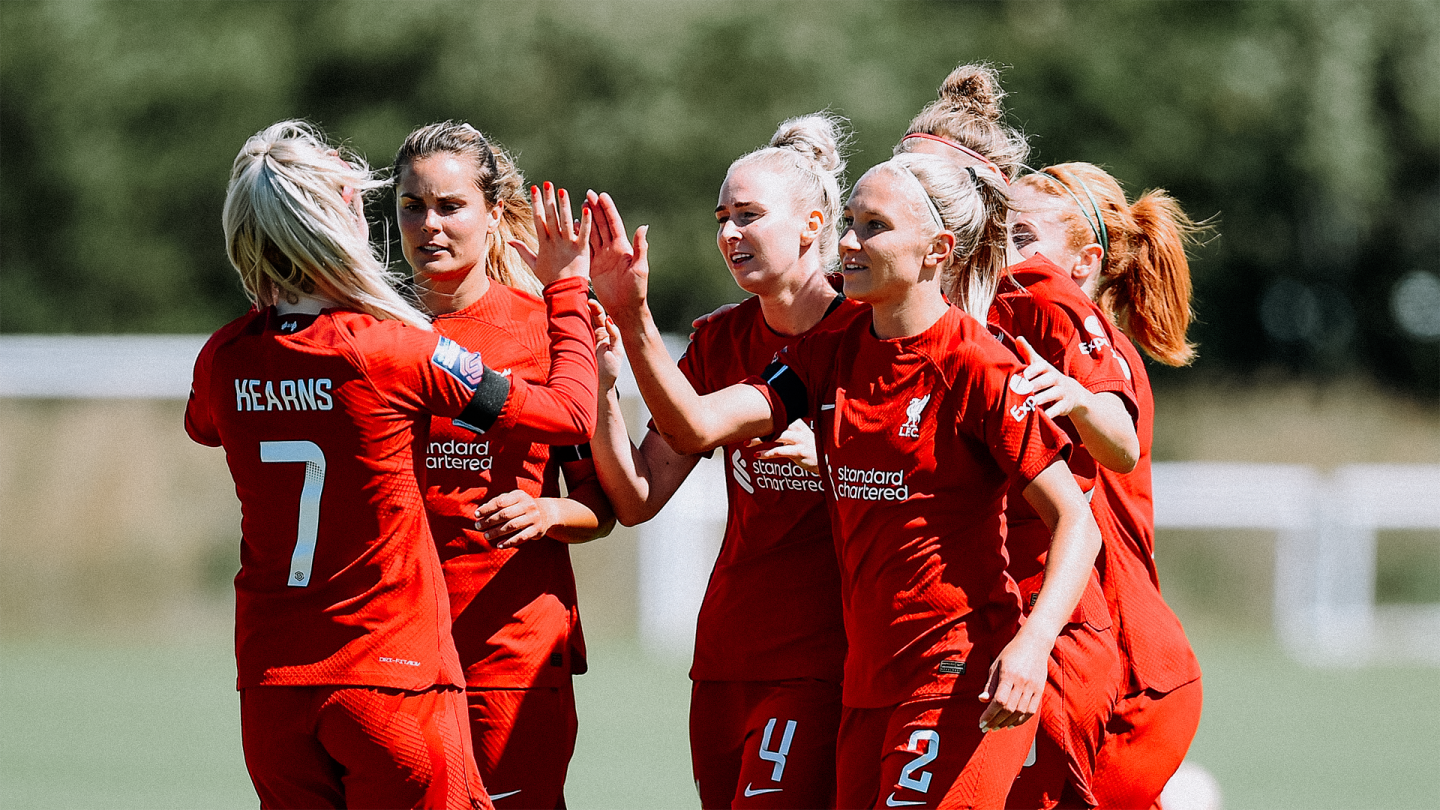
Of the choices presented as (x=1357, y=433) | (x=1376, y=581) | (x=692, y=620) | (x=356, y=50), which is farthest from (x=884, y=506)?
(x=356, y=50)

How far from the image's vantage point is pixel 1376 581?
1187cm

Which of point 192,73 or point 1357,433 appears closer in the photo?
point 1357,433

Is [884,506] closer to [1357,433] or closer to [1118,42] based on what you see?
[1357,433]

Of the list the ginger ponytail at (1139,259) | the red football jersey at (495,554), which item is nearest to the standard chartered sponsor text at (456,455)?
the red football jersey at (495,554)

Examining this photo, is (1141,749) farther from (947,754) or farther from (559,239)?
(559,239)

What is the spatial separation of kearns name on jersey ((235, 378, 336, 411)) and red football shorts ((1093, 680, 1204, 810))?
6.12ft

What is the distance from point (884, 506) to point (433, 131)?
1.47 meters

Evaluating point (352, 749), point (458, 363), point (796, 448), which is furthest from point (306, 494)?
point (796, 448)

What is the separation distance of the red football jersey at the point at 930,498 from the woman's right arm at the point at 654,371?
21 centimetres

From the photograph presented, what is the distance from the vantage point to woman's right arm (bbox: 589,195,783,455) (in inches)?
127

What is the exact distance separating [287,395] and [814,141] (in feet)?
5.21

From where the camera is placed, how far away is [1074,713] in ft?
11.2

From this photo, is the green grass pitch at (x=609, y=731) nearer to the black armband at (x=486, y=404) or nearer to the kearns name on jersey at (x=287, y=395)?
the black armband at (x=486, y=404)

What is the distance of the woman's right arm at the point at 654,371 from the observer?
10.6 feet
